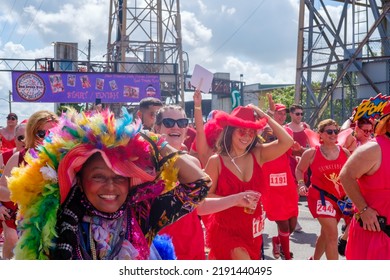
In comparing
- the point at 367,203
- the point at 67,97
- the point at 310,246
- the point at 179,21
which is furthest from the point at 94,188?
the point at 179,21

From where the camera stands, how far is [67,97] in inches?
946

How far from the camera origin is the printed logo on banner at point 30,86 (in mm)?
23469

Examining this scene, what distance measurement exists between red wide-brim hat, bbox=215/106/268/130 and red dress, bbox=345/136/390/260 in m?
0.97

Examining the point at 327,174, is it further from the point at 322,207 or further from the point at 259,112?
the point at 259,112

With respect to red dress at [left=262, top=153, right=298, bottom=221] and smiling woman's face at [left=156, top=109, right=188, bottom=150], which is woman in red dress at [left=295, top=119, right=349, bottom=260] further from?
smiling woman's face at [left=156, top=109, right=188, bottom=150]

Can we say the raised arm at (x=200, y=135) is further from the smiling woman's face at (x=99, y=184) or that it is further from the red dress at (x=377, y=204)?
the smiling woman's face at (x=99, y=184)

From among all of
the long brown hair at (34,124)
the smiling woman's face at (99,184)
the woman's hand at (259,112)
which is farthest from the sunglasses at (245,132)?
the smiling woman's face at (99,184)

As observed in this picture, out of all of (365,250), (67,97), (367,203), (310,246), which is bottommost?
(310,246)

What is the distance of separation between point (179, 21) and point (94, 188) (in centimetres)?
2586

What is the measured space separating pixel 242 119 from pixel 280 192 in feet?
8.81

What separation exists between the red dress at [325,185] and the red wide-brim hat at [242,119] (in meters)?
1.83

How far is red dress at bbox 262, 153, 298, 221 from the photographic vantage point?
673 centimetres

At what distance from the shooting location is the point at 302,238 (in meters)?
8.10
